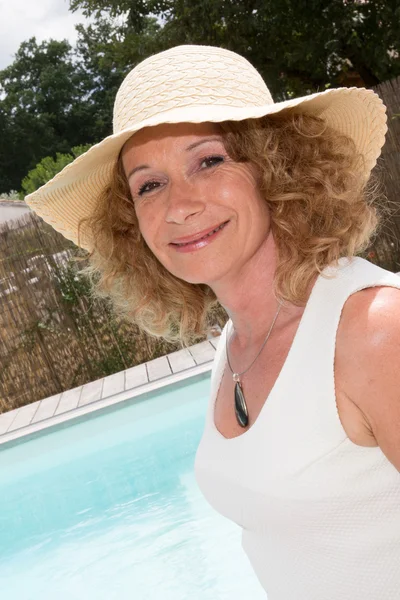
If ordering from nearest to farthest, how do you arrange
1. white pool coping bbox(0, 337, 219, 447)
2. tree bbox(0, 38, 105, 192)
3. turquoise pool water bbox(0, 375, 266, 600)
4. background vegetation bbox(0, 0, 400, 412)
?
turquoise pool water bbox(0, 375, 266, 600) → white pool coping bbox(0, 337, 219, 447) → background vegetation bbox(0, 0, 400, 412) → tree bbox(0, 38, 105, 192)

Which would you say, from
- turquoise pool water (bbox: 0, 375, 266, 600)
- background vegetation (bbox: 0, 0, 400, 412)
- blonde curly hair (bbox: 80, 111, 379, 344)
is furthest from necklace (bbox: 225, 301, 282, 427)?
background vegetation (bbox: 0, 0, 400, 412)

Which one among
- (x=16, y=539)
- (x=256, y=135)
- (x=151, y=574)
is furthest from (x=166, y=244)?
(x=16, y=539)

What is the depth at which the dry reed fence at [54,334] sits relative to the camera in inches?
320

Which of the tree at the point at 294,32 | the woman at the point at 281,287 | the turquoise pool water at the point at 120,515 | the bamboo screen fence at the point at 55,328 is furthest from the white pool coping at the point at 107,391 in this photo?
the tree at the point at 294,32

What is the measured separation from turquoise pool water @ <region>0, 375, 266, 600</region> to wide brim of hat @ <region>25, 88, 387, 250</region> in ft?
8.18

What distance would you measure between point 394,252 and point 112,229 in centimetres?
662

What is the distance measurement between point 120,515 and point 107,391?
2002 mm

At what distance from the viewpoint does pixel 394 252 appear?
26.9 ft

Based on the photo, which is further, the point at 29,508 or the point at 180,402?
the point at 180,402

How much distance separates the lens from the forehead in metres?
1.56

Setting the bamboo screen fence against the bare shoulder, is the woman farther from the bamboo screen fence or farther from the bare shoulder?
the bamboo screen fence

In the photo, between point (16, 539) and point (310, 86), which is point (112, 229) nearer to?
point (16, 539)

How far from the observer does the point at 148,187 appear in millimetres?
1635

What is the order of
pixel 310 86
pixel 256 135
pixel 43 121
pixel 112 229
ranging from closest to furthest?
pixel 256 135 < pixel 112 229 < pixel 310 86 < pixel 43 121
